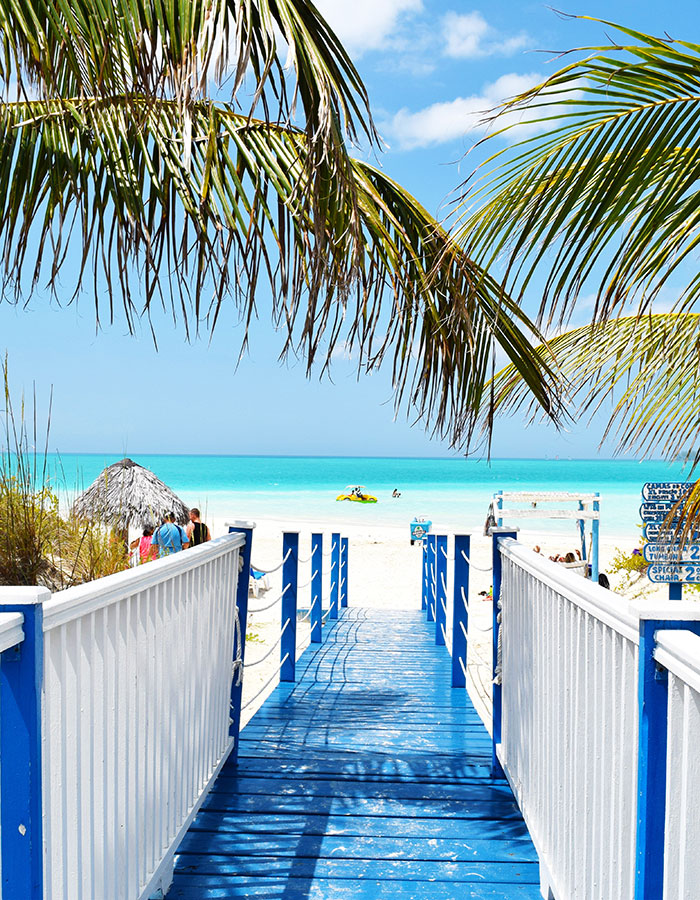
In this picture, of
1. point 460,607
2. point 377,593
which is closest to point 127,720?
point 460,607

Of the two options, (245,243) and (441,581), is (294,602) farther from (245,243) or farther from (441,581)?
(245,243)

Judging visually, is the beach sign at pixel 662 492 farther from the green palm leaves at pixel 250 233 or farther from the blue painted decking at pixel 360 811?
the green palm leaves at pixel 250 233

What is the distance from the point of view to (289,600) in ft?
18.5

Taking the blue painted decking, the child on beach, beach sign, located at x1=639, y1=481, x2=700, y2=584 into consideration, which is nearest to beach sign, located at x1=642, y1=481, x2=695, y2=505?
beach sign, located at x1=639, y1=481, x2=700, y2=584

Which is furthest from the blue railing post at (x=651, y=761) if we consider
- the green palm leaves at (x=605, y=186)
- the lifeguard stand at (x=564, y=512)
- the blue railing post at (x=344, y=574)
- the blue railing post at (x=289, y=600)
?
the lifeguard stand at (x=564, y=512)

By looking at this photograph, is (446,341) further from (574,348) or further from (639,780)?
(639,780)

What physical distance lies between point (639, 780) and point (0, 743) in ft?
3.83

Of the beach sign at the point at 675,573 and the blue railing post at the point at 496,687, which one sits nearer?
the blue railing post at the point at 496,687

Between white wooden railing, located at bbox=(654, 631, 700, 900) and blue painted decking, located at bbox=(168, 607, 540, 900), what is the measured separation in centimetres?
155

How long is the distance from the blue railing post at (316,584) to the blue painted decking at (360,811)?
168 cm

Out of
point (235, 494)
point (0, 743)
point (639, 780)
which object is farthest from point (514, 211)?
point (235, 494)

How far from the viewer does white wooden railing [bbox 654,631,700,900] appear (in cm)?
126

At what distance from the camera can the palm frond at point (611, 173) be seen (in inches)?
98.0

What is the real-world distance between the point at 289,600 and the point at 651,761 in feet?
14.4
